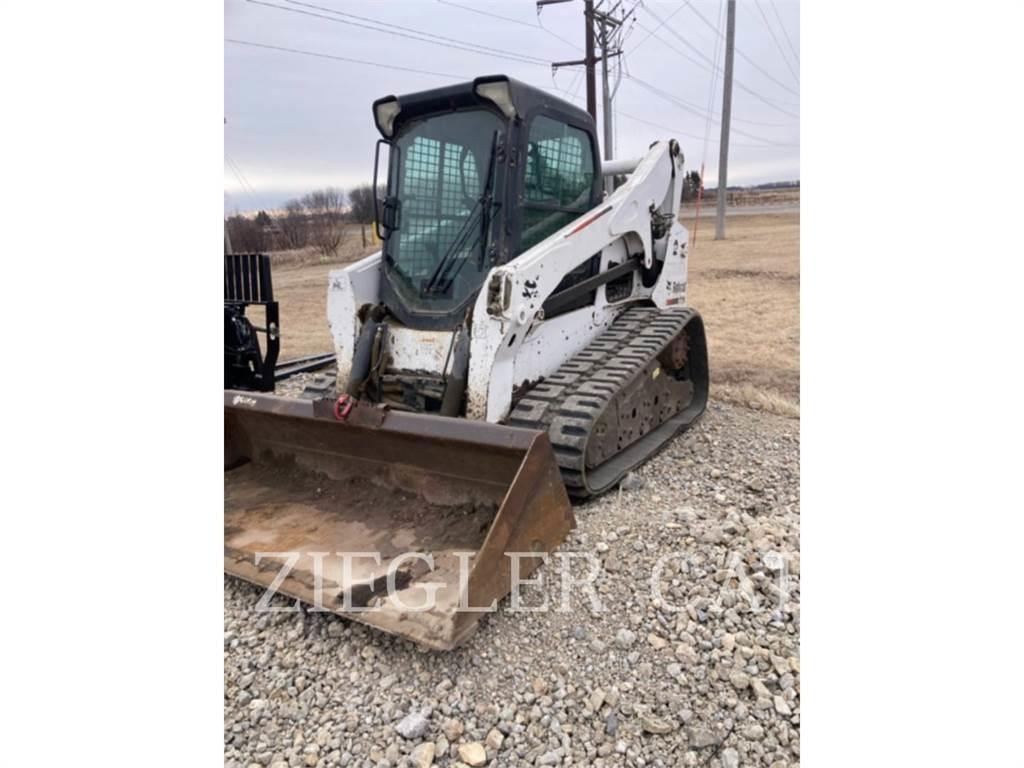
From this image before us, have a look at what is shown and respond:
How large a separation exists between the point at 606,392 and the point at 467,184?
1273mm

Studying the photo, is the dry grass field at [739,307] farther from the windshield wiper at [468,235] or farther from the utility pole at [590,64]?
the utility pole at [590,64]

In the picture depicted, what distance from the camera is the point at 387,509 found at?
2963 millimetres

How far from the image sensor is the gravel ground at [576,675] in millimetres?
1970

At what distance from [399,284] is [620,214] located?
1311 mm

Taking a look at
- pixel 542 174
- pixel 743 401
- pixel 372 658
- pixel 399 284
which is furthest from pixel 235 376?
pixel 743 401

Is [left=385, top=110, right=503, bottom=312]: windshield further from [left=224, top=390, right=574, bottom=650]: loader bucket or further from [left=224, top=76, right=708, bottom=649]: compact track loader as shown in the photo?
[left=224, top=390, right=574, bottom=650]: loader bucket

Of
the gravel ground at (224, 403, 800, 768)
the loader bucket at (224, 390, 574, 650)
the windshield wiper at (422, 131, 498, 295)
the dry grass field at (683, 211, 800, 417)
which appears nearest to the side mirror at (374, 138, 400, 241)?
the windshield wiper at (422, 131, 498, 295)

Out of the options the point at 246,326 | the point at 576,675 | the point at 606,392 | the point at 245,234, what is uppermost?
the point at 245,234

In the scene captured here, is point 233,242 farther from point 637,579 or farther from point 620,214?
point 637,579

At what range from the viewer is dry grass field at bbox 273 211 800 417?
5.68 m

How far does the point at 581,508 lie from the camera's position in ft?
10.3

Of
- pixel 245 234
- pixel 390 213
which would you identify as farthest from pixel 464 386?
pixel 245 234

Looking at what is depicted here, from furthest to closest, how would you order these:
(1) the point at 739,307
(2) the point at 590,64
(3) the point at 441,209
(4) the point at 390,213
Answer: (2) the point at 590,64
(1) the point at 739,307
(4) the point at 390,213
(3) the point at 441,209

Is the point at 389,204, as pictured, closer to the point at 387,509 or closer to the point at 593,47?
the point at 387,509
